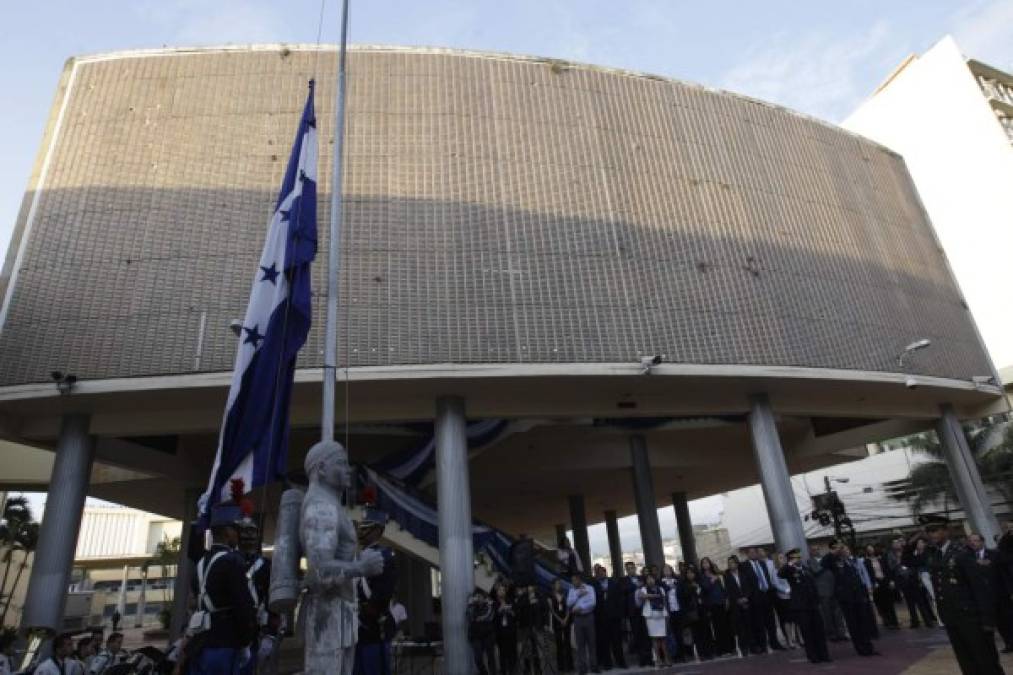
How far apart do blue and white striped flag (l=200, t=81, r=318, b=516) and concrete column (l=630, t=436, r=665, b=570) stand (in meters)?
14.7

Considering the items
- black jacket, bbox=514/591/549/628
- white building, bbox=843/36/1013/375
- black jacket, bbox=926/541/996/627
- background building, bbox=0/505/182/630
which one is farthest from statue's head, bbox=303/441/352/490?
background building, bbox=0/505/182/630

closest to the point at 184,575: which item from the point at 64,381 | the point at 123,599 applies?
the point at 64,381

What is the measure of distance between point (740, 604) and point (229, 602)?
9.54m

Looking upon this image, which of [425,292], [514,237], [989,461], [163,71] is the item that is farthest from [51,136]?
[989,461]

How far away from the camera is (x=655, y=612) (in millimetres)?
11281

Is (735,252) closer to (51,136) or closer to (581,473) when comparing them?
(581,473)

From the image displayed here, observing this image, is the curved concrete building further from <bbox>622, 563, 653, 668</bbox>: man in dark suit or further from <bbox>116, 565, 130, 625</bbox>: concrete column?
<bbox>116, 565, 130, 625</bbox>: concrete column

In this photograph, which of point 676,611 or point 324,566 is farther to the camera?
point 676,611

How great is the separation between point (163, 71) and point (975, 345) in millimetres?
24009

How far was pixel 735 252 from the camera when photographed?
1631 cm

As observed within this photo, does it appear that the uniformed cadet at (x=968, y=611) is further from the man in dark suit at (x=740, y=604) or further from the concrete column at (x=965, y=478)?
the concrete column at (x=965, y=478)

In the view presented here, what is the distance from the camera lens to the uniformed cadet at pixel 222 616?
5.00m

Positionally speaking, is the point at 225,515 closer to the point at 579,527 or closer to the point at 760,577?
the point at 760,577

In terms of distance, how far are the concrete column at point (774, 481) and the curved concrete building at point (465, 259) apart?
0.12 m
